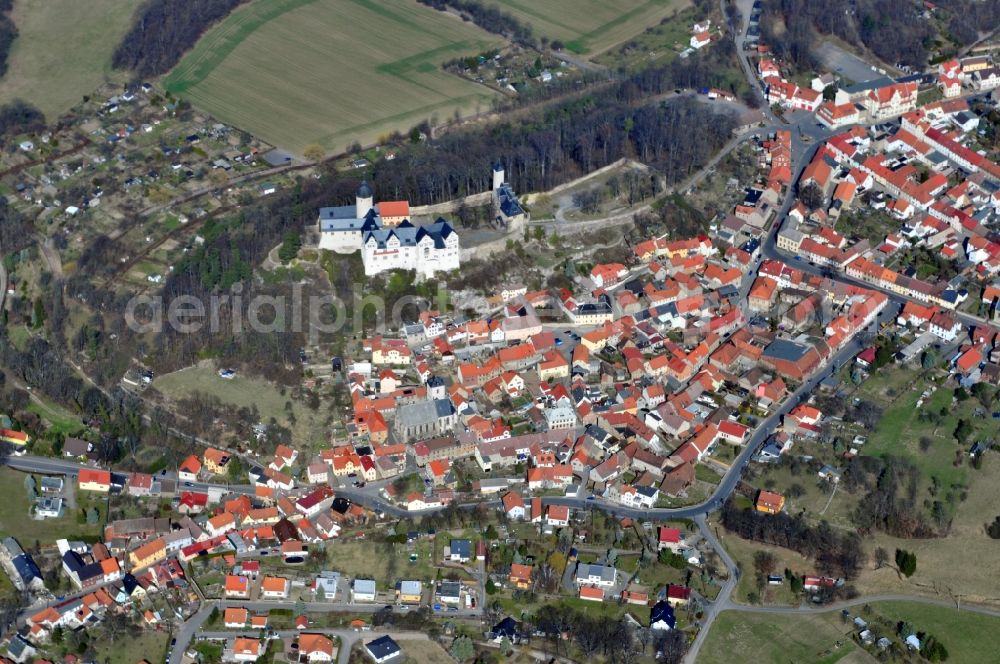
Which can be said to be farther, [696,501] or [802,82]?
[802,82]

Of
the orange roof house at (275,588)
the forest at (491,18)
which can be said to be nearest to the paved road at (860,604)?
the orange roof house at (275,588)

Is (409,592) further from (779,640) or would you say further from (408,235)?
(408,235)

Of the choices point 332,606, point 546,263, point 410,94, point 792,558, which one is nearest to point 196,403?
point 332,606

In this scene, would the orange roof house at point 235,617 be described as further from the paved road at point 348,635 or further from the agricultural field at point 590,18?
the agricultural field at point 590,18

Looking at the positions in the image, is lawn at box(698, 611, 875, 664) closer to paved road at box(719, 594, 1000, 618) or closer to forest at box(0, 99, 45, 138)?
paved road at box(719, 594, 1000, 618)

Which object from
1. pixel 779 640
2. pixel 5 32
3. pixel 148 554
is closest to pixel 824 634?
pixel 779 640

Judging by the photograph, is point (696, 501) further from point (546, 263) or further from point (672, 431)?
point (546, 263)
